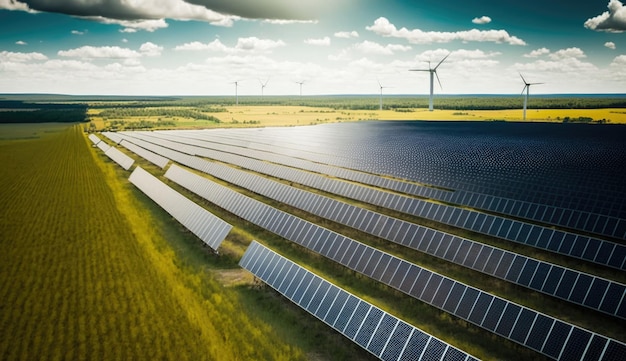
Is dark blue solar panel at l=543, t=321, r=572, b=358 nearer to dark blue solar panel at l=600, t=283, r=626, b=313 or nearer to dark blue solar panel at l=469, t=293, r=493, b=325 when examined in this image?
dark blue solar panel at l=469, t=293, r=493, b=325

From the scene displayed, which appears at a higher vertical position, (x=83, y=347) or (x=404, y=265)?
(x=404, y=265)

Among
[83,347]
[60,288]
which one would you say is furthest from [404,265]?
[60,288]

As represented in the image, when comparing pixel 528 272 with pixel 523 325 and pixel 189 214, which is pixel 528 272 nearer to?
pixel 523 325

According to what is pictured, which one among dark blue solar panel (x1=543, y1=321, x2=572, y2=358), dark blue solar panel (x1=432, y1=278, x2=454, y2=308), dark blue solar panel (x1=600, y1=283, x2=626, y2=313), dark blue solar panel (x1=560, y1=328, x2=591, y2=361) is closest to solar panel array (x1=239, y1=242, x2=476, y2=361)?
dark blue solar panel (x1=432, y1=278, x2=454, y2=308)

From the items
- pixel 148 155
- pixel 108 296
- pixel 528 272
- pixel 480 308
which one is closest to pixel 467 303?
pixel 480 308

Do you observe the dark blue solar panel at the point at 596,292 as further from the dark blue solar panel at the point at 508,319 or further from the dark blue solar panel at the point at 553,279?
the dark blue solar panel at the point at 508,319

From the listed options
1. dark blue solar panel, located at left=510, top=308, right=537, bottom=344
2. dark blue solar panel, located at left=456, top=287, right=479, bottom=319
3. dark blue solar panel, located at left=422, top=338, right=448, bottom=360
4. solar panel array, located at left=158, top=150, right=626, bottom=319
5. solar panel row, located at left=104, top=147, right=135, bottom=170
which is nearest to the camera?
dark blue solar panel, located at left=422, top=338, right=448, bottom=360

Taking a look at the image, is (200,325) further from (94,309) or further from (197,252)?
(197,252)
